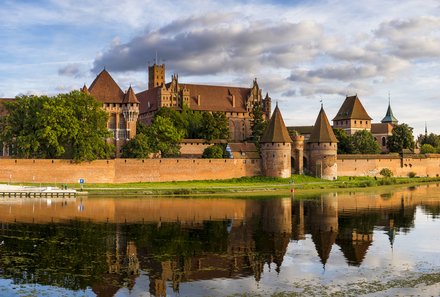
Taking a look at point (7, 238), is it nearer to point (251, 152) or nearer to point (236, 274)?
point (236, 274)

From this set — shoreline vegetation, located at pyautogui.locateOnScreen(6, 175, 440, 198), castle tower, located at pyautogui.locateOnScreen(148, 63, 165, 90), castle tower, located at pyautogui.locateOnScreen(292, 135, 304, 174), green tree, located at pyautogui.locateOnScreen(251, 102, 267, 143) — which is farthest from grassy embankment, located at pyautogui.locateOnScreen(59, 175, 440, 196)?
castle tower, located at pyautogui.locateOnScreen(148, 63, 165, 90)

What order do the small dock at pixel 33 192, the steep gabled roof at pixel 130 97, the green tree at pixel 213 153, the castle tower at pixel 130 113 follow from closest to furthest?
the small dock at pixel 33 192 < the green tree at pixel 213 153 < the castle tower at pixel 130 113 < the steep gabled roof at pixel 130 97

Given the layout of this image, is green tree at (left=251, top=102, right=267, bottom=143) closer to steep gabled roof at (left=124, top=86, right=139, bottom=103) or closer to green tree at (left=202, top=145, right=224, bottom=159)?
green tree at (left=202, top=145, right=224, bottom=159)

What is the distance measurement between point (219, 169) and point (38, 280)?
1630 inches

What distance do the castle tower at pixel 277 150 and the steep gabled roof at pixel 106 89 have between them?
17.9m

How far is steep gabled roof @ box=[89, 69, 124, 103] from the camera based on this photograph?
65.4 metres

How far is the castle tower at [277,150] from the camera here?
57.7 meters

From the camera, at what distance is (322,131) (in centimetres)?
6125

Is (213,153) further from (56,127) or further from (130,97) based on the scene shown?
(56,127)

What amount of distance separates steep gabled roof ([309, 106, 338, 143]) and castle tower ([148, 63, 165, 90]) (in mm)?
50424

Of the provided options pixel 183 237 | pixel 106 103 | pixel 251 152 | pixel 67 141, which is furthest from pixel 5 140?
pixel 183 237

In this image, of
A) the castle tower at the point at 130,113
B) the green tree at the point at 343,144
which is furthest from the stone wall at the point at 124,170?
the green tree at the point at 343,144

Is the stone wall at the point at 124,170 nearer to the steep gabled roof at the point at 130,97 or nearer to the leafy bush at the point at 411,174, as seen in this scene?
the steep gabled roof at the point at 130,97

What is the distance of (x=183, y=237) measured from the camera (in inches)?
976
